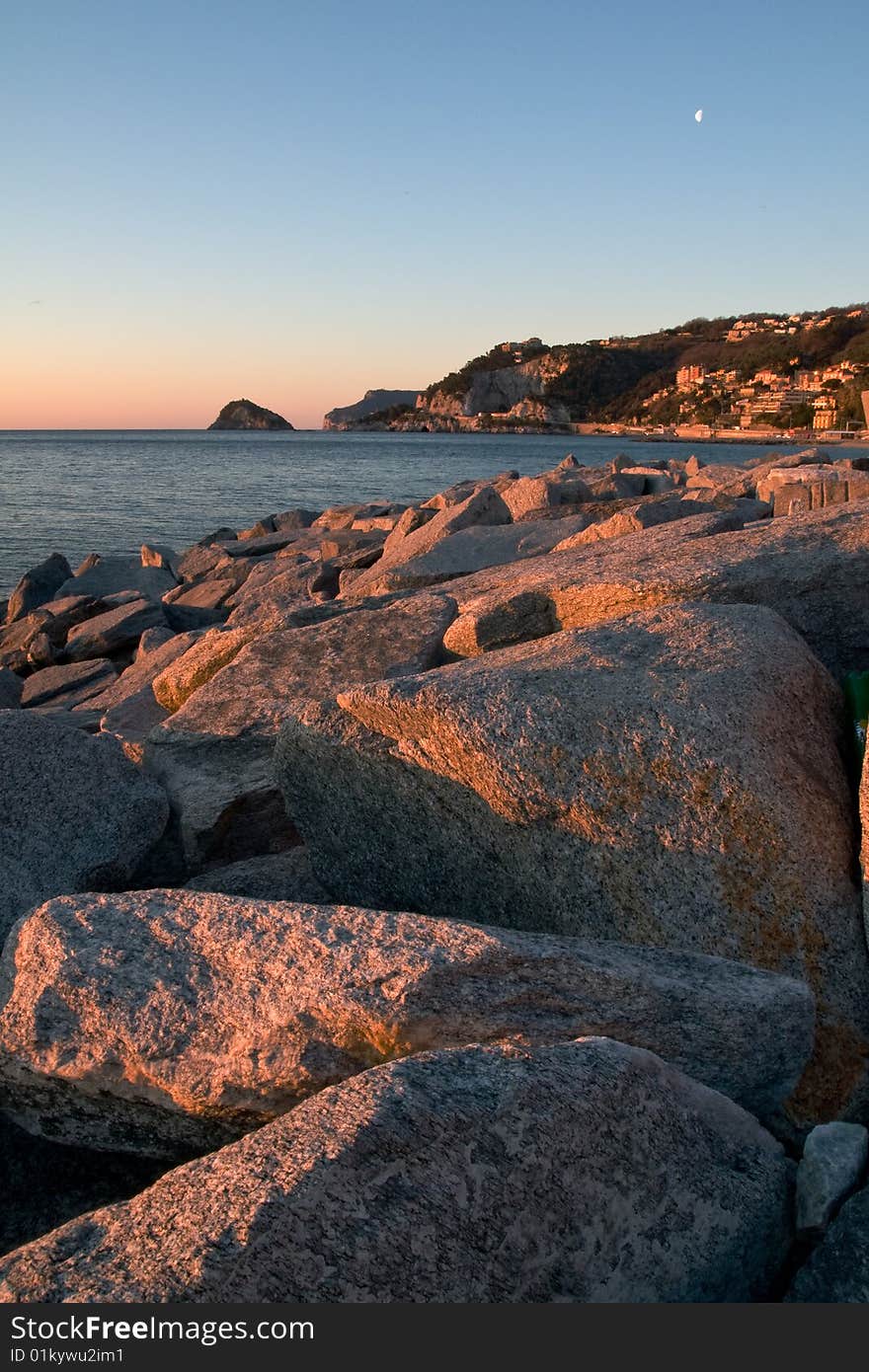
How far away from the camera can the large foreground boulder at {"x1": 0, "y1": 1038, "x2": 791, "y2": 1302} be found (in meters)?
2.11

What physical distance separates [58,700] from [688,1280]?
31.2 feet

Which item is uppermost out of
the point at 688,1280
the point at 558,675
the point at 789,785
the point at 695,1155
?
the point at 558,675

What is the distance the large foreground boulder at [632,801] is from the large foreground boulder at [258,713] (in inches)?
36.0

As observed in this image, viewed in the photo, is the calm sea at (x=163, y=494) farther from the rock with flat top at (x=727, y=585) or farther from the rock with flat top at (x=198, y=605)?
the rock with flat top at (x=727, y=585)

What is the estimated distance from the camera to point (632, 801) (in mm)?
3428

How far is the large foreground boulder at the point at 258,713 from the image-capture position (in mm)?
4836

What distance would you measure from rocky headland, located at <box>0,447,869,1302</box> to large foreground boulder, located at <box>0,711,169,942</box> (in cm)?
1

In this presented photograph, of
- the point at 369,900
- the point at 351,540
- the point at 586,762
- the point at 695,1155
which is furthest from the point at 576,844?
the point at 351,540

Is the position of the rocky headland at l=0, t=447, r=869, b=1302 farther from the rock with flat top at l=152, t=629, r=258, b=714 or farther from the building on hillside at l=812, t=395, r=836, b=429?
the building on hillside at l=812, t=395, r=836, b=429

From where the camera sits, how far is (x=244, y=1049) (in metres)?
2.86

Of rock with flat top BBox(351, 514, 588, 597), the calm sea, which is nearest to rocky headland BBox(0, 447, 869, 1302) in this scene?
rock with flat top BBox(351, 514, 588, 597)

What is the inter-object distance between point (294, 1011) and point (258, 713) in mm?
2581

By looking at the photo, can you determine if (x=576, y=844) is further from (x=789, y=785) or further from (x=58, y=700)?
(x=58, y=700)

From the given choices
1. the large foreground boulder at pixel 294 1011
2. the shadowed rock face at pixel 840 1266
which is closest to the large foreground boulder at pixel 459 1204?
the shadowed rock face at pixel 840 1266
